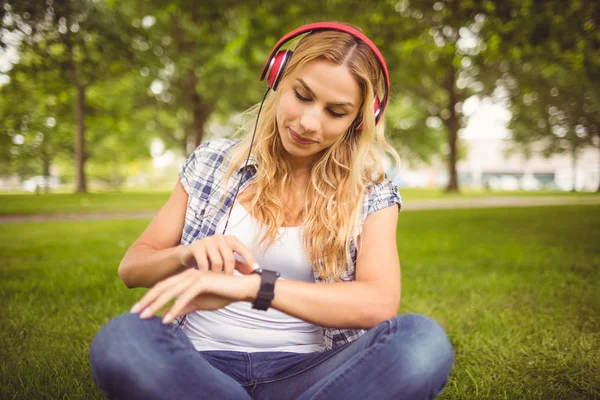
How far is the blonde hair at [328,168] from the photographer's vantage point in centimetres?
201

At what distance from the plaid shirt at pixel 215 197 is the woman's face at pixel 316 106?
28 cm

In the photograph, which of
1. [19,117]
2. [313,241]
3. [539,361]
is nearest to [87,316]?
[313,241]

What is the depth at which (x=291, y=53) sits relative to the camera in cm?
217

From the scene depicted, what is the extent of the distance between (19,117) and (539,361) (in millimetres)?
20247

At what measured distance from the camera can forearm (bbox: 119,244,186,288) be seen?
1.73 m

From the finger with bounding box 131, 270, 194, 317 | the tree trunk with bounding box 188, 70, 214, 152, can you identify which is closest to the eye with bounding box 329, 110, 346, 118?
the finger with bounding box 131, 270, 194, 317

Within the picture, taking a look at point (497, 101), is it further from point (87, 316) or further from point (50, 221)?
point (87, 316)

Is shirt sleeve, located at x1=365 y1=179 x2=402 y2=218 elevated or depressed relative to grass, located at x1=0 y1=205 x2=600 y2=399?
elevated

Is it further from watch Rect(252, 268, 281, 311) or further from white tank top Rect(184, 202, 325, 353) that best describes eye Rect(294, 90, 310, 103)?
watch Rect(252, 268, 281, 311)

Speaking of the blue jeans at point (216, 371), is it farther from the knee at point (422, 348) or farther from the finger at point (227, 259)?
the finger at point (227, 259)

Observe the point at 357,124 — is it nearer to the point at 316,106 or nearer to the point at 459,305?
the point at 316,106

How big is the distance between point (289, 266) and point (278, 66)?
2.98ft

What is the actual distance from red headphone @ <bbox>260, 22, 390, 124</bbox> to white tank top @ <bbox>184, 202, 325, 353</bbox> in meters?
0.68

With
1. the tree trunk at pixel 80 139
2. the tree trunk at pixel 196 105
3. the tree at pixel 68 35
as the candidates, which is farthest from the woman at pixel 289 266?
the tree trunk at pixel 80 139
